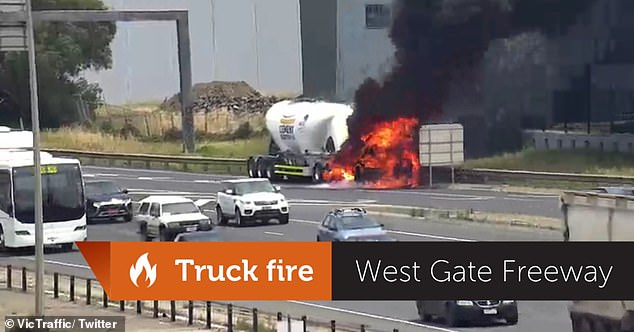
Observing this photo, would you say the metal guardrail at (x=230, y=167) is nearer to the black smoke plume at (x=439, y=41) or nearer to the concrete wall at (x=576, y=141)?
the black smoke plume at (x=439, y=41)

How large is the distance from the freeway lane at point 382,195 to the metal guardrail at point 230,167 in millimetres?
1386

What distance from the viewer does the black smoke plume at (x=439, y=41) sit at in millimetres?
56094

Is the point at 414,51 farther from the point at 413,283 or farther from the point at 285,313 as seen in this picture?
the point at 413,283

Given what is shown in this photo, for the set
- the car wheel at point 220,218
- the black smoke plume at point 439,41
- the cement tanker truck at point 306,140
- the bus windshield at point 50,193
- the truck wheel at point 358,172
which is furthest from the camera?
the black smoke plume at point 439,41

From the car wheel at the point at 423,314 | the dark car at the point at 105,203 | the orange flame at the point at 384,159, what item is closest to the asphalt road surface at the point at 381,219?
the car wheel at the point at 423,314

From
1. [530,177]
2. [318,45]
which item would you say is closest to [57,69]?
[318,45]

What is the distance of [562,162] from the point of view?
56.5m

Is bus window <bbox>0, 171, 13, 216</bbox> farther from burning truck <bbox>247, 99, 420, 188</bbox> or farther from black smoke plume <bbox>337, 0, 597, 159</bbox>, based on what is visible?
black smoke plume <bbox>337, 0, 597, 159</bbox>

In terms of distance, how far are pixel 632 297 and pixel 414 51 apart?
41.3 metres

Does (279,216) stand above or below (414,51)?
→ below

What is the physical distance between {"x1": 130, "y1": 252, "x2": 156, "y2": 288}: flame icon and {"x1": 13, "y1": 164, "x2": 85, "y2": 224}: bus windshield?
14.9 meters

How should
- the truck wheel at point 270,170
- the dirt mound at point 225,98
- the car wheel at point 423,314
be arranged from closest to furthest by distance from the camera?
the car wheel at point 423,314
the truck wheel at point 270,170
the dirt mound at point 225,98

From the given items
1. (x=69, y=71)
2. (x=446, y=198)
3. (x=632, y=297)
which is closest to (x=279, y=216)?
(x=446, y=198)

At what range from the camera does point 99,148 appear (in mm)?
73875
